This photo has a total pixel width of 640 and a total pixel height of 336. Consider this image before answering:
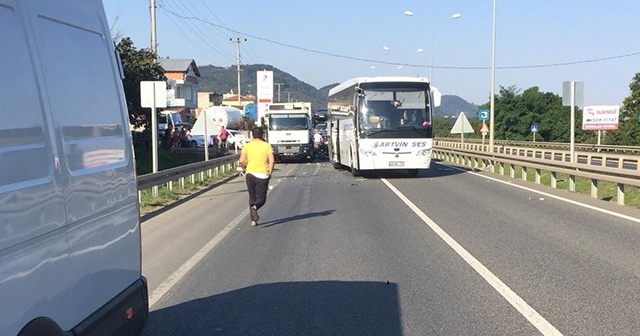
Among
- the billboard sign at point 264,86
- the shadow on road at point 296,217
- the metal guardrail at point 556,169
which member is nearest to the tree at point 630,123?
the metal guardrail at point 556,169

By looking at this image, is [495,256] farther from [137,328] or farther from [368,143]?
[368,143]

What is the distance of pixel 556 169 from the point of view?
66.7 ft

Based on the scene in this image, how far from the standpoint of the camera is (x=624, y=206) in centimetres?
1516

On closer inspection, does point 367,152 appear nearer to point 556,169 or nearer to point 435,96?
point 435,96

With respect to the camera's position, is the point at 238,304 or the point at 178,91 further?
the point at 178,91

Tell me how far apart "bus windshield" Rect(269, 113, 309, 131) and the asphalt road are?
2331 centimetres

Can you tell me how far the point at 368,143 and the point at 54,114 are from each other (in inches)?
818

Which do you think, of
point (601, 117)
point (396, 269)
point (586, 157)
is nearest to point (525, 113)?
point (601, 117)

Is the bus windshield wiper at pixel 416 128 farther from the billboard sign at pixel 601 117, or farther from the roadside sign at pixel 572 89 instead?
the billboard sign at pixel 601 117

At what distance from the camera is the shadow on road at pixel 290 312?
5855 millimetres

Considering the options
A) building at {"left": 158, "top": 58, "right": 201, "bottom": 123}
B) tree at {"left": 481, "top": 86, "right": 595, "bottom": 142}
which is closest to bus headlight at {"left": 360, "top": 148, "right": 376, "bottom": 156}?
building at {"left": 158, "top": 58, "right": 201, "bottom": 123}

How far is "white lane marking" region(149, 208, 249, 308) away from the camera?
713 centimetres

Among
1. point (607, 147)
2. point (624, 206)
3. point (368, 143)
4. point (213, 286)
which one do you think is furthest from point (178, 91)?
point (213, 286)

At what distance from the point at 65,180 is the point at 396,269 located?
17.9 feet
